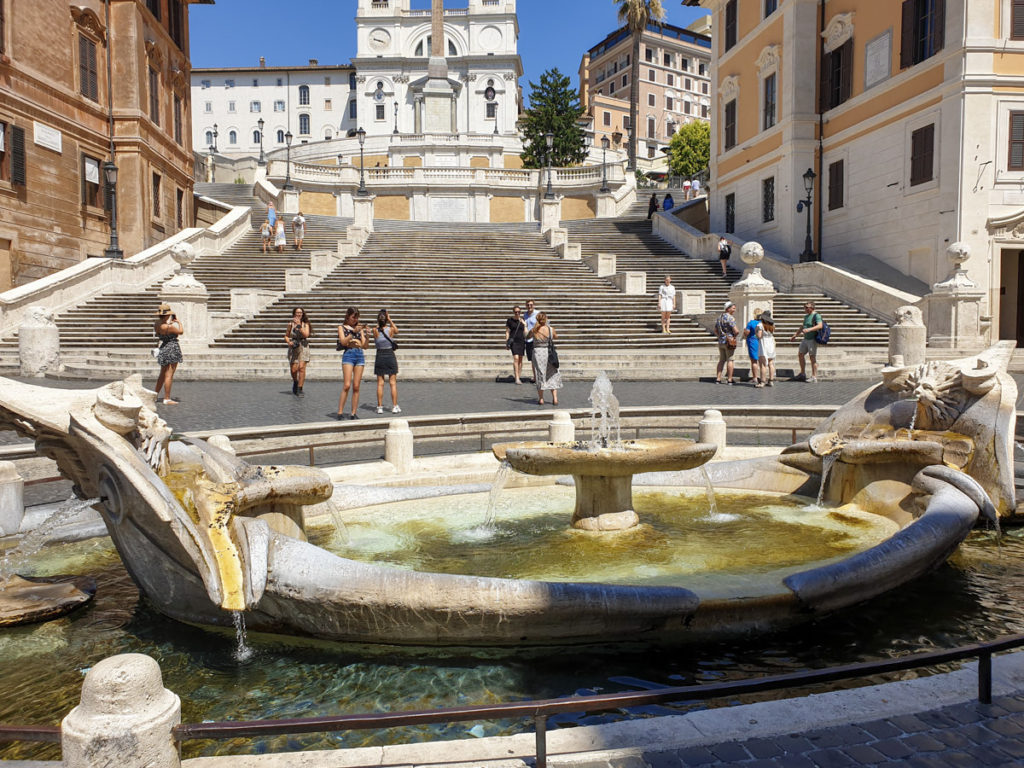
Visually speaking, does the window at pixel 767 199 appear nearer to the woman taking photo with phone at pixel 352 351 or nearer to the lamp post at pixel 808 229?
the lamp post at pixel 808 229

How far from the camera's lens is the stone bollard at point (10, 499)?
20.4 feet

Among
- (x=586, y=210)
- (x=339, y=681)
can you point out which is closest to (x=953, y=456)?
(x=339, y=681)

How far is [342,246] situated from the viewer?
98.4 feet

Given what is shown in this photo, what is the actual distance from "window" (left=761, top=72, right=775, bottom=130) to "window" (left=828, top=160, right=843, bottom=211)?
363cm

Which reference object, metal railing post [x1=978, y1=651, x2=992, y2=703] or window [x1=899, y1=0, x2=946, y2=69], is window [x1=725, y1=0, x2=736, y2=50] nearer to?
window [x1=899, y1=0, x2=946, y2=69]

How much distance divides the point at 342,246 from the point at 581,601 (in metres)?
27.4

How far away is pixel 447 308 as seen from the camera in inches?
883

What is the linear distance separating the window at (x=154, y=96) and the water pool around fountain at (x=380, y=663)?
3191 cm

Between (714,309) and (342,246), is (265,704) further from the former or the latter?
(342,246)

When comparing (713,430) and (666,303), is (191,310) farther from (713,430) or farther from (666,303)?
(713,430)

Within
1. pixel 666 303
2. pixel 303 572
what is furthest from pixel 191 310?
pixel 303 572

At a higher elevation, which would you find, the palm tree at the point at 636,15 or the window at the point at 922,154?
the palm tree at the point at 636,15

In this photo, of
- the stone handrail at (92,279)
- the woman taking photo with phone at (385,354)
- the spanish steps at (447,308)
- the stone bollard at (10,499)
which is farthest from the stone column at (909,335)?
the stone handrail at (92,279)

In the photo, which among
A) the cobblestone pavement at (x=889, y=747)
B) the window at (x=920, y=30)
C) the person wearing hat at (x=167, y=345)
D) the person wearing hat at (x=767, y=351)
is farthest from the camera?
the window at (x=920, y=30)
